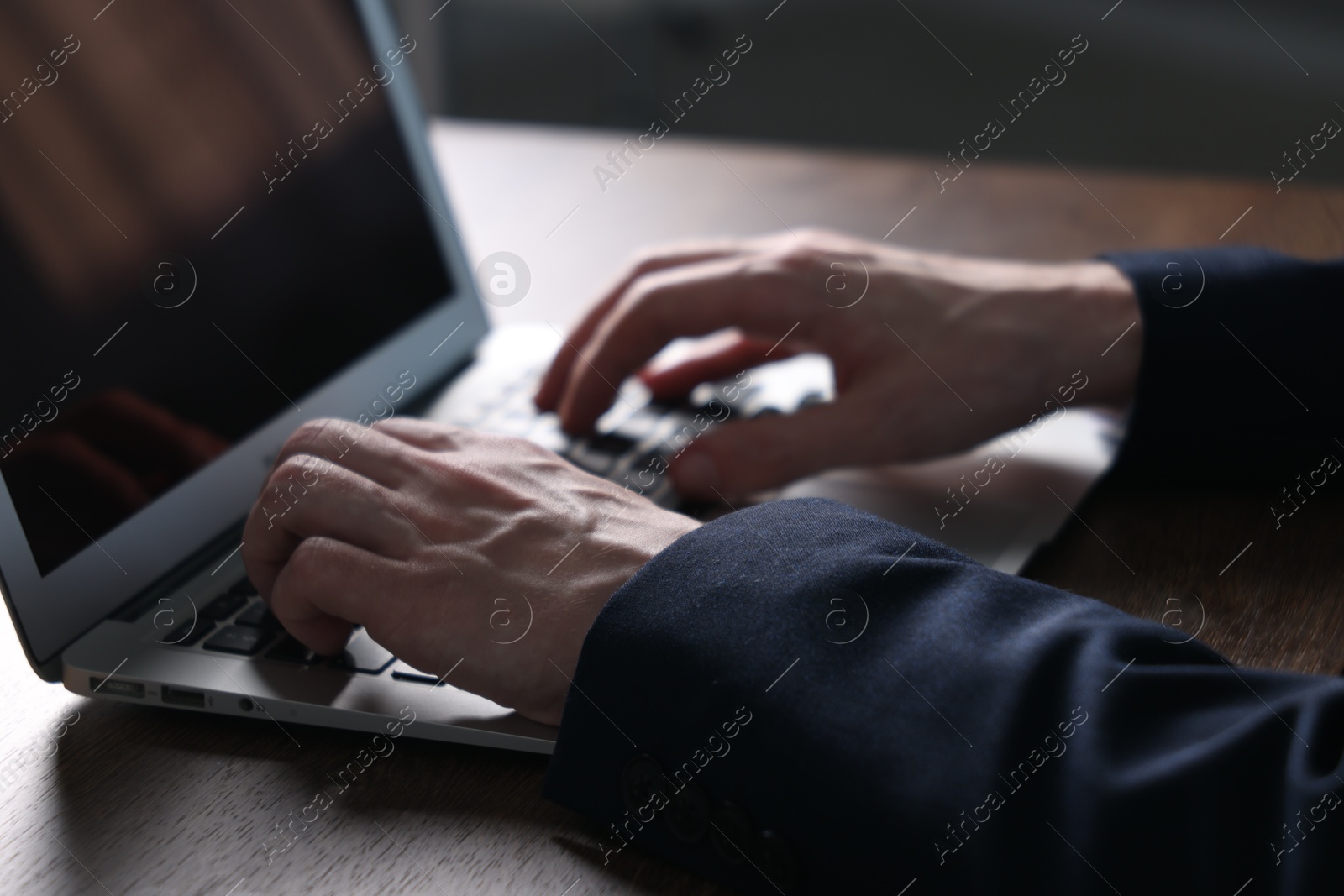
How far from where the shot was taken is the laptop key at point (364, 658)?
0.64m

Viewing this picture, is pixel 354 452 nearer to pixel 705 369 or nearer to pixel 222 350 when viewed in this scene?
pixel 222 350

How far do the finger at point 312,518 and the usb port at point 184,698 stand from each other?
0.07m

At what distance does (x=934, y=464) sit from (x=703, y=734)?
47 cm

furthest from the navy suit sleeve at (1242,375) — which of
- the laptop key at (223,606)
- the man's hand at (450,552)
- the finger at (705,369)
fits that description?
the laptop key at (223,606)

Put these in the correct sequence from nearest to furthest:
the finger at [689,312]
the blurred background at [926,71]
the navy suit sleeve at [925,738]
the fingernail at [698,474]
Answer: the navy suit sleeve at [925,738], the fingernail at [698,474], the finger at [689,312], the blurred background at [926,71]

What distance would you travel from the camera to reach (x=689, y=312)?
3.13 feet

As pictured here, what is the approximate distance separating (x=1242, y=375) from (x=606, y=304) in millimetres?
535

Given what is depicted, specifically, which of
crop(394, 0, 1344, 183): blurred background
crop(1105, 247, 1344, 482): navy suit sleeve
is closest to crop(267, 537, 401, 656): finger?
crop(1105, 247, 1344, 482): navy suit sleeve

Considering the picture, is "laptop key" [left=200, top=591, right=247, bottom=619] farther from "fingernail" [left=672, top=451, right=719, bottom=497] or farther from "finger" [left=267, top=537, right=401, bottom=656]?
"fingernail" [left=672, top=451, right=719, bottom=497]

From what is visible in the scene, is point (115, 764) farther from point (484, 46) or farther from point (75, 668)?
point (484, 46)

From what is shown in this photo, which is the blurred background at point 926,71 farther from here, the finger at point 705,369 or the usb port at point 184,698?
the usb port at point 184,698

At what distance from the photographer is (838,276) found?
966 millimetres

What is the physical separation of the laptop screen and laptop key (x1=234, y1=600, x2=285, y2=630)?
0.11m

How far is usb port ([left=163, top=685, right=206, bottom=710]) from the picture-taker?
2.03 ft
